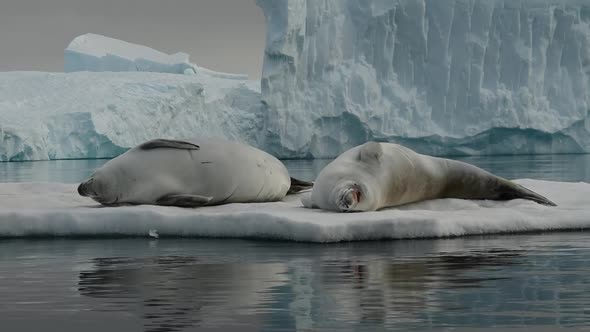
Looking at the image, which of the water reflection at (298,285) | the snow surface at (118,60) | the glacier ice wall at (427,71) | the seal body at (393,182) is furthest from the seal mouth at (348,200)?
the snow surface at (118,60)

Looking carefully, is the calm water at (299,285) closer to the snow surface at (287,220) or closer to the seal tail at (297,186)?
the snow surface at (287,220)

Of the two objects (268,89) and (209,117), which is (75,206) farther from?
(209,117)

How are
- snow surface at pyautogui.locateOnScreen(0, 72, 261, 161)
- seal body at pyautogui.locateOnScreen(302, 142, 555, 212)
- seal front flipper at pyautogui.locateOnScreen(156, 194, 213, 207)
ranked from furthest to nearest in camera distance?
1. snow surface at pyautogui.locateOnScreen(0, 72, 261, 161)
2. seal front flipper at pyautogui.locateOnScreen(156, 194, 213, 207)
3. seal body at pyautogui.locateOnScreen(302, 142, 555, 212)

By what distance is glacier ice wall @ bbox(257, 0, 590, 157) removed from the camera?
109ft

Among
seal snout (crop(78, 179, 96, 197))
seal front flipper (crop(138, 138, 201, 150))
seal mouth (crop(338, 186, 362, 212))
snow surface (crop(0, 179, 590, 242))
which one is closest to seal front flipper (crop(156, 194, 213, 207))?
snow surface (crop(0, 179, 590, 242))

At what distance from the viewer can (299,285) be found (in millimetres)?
4668

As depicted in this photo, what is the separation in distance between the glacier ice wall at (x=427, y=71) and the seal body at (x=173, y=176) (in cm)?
2470

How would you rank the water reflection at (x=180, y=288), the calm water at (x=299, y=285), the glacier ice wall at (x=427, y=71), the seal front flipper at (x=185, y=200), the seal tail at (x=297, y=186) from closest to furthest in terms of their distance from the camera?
the calm water at (x=299, y=285)
the water reflection at (x=180, y=288)
the seal front flipper at (x=185, y=200)
the seal tail at (x=297, y=186)
the glacier ice wall at (x=427, y=71)

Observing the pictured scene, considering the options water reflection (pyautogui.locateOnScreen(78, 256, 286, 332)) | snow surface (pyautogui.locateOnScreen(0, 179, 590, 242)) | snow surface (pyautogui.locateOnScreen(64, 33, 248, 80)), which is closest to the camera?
water reflection (pyautogui.locateOnScreen(78, 256, 286, 332))

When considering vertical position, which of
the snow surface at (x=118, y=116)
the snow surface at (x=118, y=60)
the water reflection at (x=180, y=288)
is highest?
the snow surface at (x=118, y=60)

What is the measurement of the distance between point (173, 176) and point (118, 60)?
151 ft

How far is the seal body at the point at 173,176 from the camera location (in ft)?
27.0

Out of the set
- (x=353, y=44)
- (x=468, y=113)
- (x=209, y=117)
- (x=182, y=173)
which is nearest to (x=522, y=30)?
(x=468, y=113)

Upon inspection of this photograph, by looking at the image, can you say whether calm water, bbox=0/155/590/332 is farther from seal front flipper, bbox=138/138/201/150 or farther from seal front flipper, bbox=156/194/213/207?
seal front flipper, bbox=138/138/201/150
